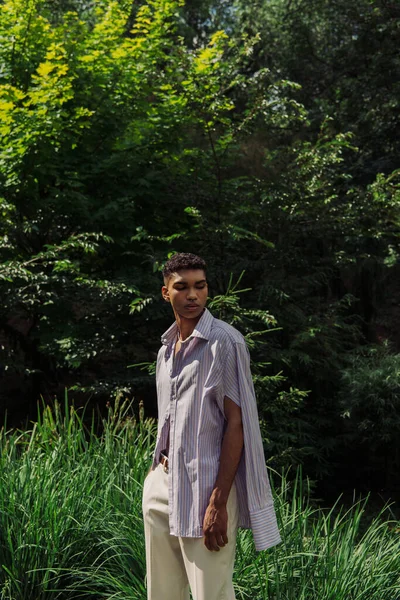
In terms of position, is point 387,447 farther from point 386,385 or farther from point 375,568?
point 375,568

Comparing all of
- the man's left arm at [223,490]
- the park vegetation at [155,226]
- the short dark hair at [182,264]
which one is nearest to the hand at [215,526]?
the man's left arm at [223,490]

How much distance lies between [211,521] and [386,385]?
20.0 feet

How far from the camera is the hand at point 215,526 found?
2594mm

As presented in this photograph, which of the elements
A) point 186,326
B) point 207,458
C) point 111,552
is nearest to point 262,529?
point 207,458

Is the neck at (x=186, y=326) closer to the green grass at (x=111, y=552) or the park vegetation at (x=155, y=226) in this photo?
the green grass at (x=111, y=552)

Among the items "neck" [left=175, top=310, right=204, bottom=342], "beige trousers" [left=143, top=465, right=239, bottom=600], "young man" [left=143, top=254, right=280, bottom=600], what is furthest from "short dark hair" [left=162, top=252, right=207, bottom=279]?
"beige trousers" [left=143, top=465, right=239, bottom=600]

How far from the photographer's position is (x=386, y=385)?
8.34 m

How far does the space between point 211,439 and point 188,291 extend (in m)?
0.54

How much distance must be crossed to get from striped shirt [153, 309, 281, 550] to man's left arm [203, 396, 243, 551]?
37mm

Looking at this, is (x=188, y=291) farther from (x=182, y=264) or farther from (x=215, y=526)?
(x=215, y=526)

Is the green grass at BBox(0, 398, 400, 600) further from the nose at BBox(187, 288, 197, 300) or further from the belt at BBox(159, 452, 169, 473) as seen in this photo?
the nose at BBox(187, 288, 197, 300)

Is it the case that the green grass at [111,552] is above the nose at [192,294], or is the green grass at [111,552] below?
below

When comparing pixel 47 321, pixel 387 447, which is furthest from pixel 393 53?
pixel 47 321

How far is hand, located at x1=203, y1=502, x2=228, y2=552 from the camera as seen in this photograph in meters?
2.59
